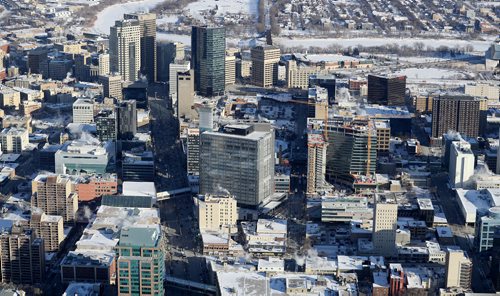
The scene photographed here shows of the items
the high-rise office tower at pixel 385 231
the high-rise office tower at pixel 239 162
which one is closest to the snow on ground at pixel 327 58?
the high-rise office tower at pixel 239 162

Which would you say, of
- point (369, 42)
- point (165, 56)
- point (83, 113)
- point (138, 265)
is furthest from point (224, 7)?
point (138, 265)

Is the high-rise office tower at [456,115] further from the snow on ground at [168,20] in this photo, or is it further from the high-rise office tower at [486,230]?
the snow on ground at [168,20]

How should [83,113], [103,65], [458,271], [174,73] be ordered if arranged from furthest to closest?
[103,65] < [174,73] < [83,113] < [458,271]

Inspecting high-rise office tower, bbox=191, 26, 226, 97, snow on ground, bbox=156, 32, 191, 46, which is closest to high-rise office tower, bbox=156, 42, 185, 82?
high-rise office tower, bbox=191, 26, 226, 97

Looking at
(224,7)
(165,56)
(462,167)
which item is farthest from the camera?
(224,7)

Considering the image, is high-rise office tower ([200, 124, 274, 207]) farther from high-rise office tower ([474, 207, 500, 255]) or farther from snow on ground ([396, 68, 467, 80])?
snow on ground ([396, 68, 467, 80])

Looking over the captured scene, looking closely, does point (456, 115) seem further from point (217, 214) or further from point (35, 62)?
point (35, 62)
